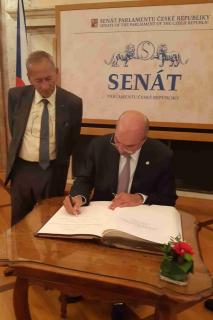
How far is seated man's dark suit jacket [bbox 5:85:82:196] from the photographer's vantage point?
2.03m

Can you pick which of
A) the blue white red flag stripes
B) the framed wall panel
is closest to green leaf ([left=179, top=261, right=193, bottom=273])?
the framed wall panel

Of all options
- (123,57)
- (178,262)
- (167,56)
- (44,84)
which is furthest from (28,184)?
(167,56)

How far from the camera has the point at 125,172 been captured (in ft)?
5.70

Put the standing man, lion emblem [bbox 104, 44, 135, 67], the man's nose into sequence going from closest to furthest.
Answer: the man's nose, the standing man, lion emblem [bbox 104, 44, 135, 67]

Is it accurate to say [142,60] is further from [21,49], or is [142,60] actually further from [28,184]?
[28,184]

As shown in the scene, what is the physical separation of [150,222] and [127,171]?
48cm

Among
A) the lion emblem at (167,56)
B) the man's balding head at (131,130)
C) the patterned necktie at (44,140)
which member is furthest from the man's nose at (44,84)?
the lion emblem at (167,56)

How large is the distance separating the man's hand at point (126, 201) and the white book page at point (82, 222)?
0.05 metres

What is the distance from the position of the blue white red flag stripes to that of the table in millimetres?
2648

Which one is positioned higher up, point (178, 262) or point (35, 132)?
point (35, 132)

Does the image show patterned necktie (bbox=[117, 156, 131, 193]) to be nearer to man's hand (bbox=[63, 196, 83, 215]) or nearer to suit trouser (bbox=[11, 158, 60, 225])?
man's hand (bbox=[63, 196, 83, 215])

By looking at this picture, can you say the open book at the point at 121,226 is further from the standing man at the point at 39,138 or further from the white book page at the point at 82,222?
the standing man at the point at 39,138

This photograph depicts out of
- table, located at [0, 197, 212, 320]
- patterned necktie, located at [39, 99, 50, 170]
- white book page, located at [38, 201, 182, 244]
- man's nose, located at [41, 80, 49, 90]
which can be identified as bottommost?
table, located at [0, 197, 212, 320]

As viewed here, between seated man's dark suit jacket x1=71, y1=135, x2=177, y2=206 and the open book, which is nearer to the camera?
the open book
